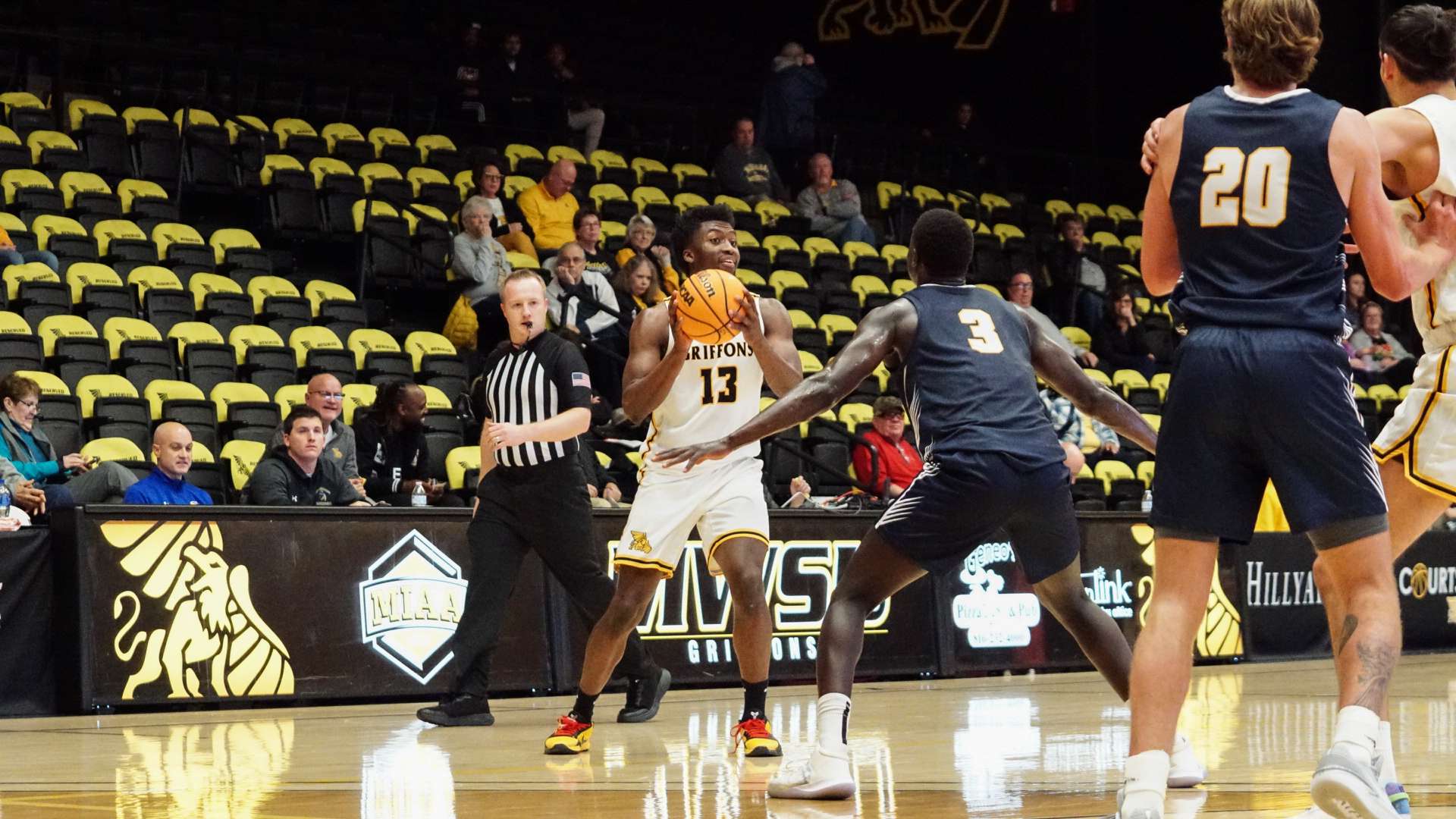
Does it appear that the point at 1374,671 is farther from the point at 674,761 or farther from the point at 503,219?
the point at 503,219

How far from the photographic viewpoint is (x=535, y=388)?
789 centimetres

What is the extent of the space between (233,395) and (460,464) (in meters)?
1.58

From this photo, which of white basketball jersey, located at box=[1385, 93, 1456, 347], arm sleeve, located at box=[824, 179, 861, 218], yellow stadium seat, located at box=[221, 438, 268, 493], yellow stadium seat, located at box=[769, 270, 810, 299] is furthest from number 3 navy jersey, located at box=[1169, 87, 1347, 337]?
arm sleeve, located at box=[824, 179, 861, 218]

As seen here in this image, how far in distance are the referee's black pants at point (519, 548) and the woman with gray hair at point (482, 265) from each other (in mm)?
6169

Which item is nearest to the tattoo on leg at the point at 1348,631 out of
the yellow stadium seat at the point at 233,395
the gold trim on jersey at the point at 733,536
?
the gold trim on jersey at the point at 733,536

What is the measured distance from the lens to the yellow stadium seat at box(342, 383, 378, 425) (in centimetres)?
1241

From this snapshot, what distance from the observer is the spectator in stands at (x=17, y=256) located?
12609 millimetres

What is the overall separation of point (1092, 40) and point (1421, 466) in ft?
69.7

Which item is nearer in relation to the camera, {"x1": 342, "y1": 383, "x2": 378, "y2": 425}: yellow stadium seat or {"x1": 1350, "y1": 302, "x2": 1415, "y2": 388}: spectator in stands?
{"x1": 342, "y1": 383, "x2": 378, "y2": 425}: yellow stadium seat

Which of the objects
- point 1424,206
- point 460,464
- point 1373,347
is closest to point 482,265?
point 460,464

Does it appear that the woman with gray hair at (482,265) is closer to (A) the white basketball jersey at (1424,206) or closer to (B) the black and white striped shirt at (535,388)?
(B) the black and white striped shirt at (535,388)

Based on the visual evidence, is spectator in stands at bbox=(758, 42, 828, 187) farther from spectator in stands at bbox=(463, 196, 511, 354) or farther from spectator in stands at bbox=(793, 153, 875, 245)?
spectator in stands at bbox=(463, 196, 511, 354)

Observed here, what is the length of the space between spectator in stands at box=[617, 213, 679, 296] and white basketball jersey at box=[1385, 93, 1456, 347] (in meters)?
9.55

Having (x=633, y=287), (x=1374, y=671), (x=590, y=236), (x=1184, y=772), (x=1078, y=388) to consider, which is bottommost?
(x=1184, y=772)
